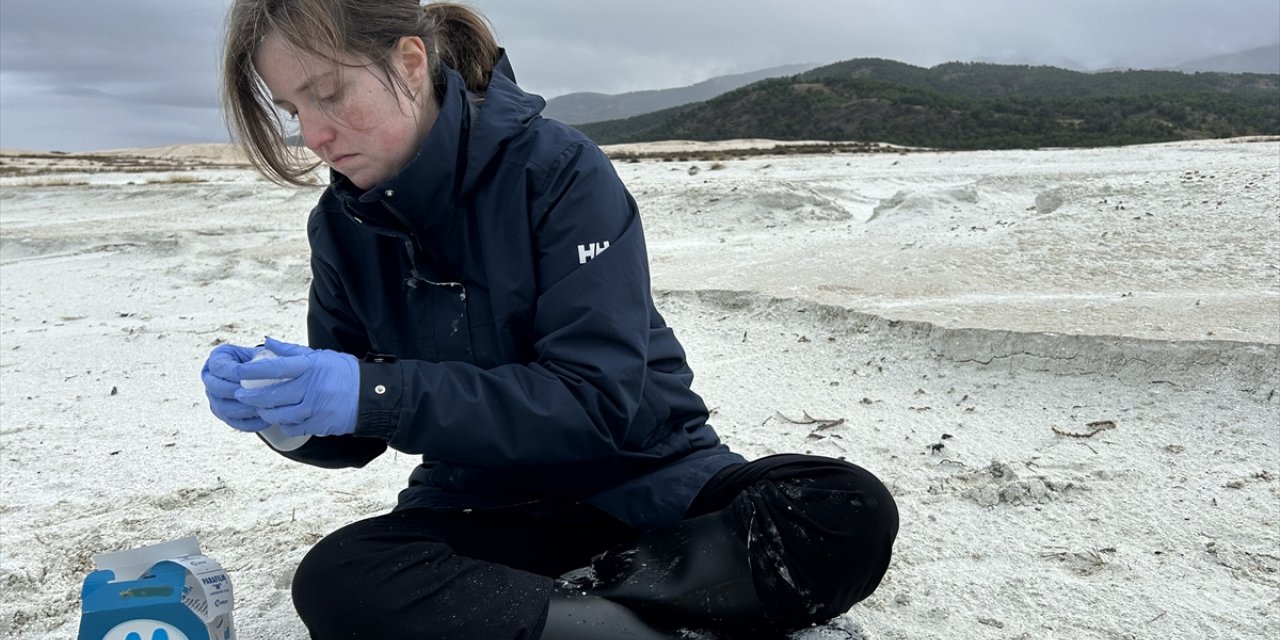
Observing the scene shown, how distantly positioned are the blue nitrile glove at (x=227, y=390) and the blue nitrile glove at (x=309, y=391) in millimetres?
33

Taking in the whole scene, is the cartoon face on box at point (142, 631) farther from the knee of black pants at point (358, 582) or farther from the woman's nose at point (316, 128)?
the woman's nose at point (316, 128)

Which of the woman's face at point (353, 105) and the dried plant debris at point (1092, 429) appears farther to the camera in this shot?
the dried plant debris at point (1092, 429)

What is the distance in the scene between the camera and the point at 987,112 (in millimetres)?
38844

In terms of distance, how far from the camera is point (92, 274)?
6.59 meters

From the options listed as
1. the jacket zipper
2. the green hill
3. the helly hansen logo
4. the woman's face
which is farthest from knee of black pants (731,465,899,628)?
the green hill

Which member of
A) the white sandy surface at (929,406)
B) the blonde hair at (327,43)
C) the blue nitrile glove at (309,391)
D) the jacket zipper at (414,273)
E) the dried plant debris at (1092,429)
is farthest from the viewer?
the dried plant debris at (1092,429)

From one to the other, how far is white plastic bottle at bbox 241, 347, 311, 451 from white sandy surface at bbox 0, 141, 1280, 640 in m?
0.53

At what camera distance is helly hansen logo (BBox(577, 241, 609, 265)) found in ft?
5.27

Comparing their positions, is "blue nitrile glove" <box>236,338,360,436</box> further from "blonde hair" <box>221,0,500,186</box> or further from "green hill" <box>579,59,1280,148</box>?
"green hill" <box>579,59,1280,148</box>

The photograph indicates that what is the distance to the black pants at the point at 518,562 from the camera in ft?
4.91

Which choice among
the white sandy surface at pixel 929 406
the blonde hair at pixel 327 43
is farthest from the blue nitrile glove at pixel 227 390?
the white sandy surface at pixel 929 406

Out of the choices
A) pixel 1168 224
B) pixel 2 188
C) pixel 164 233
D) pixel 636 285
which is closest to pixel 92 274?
pixel 164 233

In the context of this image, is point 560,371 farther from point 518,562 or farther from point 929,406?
point 929,406

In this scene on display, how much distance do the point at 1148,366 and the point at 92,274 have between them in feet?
21.2
